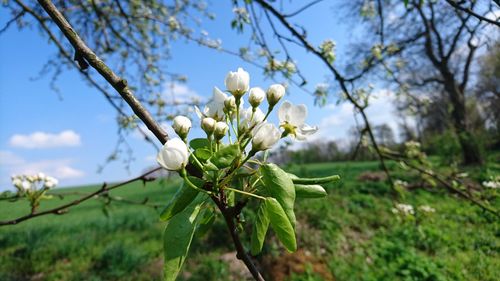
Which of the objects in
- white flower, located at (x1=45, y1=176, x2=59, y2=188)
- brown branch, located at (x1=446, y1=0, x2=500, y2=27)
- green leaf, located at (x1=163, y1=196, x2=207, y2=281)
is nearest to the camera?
green leaf, located at (x1=163, y1=196, x2=207, y2=281)

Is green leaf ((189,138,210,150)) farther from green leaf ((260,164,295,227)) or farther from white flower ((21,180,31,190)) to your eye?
white flower ((21,180,31,190))

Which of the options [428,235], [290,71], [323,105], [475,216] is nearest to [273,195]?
[290,71]

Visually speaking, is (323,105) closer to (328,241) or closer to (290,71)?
(290,71)

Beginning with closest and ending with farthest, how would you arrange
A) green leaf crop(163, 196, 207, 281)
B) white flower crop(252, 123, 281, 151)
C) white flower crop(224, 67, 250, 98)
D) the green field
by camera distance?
green leaf crop(163, 196, 207, 281), white flower crop(252, 123, 281, 151), white flower crop(224, 67, 250, 98), the green field

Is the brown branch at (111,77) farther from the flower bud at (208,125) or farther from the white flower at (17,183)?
the white flower at (17,183)

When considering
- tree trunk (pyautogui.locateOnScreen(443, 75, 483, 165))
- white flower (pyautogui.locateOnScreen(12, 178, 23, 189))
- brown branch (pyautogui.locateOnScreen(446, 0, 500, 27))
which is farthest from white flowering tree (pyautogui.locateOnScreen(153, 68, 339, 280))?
tree trunk (pyautogui.locateOnScreen(443, 75, 483, 165))

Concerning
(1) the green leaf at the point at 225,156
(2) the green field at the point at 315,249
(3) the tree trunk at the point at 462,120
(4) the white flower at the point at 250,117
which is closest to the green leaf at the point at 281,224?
(1) the green leaf at the point at 225,156

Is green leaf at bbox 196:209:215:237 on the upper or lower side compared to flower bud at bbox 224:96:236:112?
lower

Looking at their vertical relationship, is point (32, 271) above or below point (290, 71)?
below
